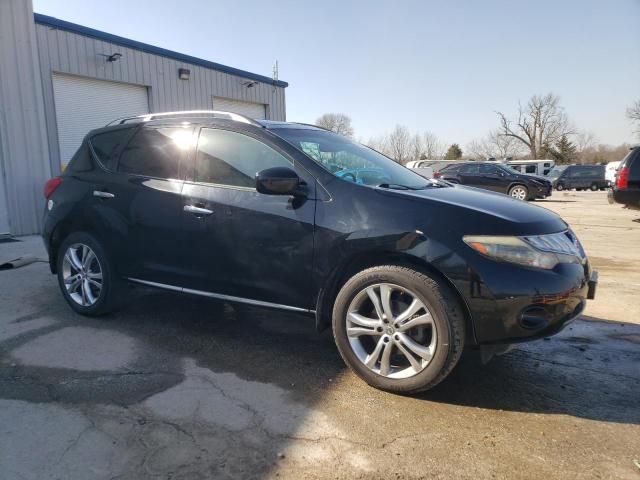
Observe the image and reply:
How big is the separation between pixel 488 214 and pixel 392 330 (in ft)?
2.95

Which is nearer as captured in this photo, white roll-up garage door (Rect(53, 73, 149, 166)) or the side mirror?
the side mirror

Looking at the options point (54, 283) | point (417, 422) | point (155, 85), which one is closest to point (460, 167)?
point (155, 85)

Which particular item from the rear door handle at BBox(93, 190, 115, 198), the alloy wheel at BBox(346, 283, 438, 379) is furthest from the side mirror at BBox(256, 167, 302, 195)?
the rear door handle at BBox(93, 190, 115, 198)

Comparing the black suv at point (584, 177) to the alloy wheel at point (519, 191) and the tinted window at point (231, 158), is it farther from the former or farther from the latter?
the tinted window at point (231, 158)

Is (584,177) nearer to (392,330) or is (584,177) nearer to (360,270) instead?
(360,270)

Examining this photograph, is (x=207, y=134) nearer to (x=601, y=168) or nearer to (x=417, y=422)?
(x=417, y=422)

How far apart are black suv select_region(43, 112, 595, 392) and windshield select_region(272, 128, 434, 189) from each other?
0.06 ft

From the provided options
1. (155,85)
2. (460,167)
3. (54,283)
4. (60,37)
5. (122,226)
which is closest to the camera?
(122,226)

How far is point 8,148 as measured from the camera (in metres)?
8.73

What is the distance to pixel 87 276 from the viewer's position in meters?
4.29

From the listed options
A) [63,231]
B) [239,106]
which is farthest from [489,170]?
[63,231]

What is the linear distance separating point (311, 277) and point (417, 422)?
1093 mm

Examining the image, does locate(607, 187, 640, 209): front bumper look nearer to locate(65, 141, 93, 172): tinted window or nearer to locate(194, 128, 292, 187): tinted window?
locate(194, 128, 292, 187): tinted window

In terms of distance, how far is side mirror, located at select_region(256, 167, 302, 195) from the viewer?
3049mm
